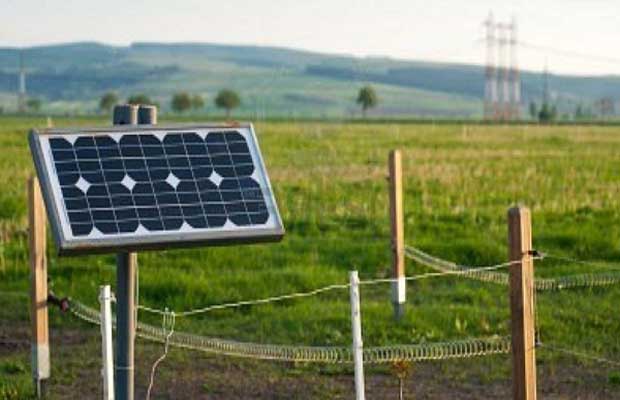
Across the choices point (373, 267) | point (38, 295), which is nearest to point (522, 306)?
point (38, 295)

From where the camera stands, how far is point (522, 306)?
8508 millimetres

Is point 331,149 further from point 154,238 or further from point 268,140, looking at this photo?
point 154,238

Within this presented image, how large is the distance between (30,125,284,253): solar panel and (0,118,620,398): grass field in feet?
15.2

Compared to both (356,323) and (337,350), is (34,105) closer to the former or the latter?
(337,350)

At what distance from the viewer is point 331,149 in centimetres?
5256

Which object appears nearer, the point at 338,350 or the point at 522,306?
the point at 522,306

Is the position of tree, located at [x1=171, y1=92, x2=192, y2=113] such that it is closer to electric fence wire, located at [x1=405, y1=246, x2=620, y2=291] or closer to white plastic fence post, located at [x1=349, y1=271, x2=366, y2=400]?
electric fence wire, located at [x1=405, y1=246, x2=620, y2=291]

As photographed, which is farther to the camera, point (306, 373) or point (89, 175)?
point (306, 373)

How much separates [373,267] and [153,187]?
11360 mm

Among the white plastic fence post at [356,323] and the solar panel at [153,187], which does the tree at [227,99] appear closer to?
the white plastic fence post at [356,323]

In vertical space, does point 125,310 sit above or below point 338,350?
above

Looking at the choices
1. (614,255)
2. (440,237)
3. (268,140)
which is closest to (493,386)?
(614,255)

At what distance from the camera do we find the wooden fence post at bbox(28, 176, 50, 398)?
38.5ft

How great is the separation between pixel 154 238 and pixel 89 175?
0.51 m
